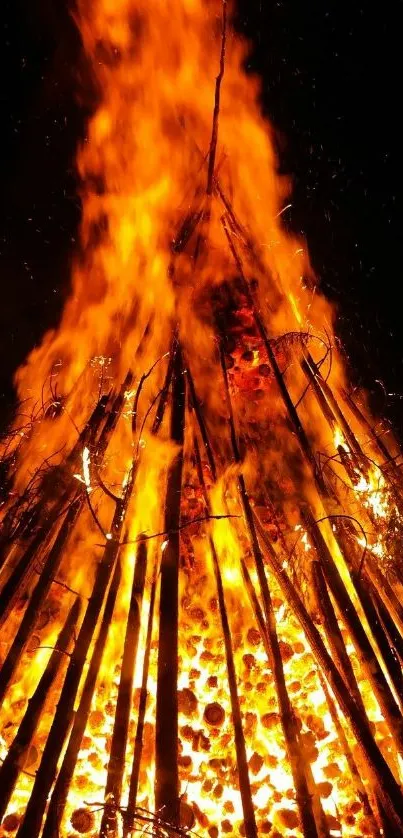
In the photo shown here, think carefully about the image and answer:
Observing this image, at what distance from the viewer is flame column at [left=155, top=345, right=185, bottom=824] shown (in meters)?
2.14

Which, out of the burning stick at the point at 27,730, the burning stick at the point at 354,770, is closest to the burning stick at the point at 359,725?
the burning stick at the point at 354,770

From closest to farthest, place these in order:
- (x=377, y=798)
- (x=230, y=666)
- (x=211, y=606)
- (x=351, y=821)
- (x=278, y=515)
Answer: (x=377, y=798) < (x=351, y=821) < (x=230, y=666) < (x=211, y=606) < (x=278, y=515)

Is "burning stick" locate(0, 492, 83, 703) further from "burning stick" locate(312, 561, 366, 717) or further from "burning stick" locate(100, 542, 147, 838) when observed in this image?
"burning stick" locate(312, 561, 366, 717)

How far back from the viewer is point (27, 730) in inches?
90.7

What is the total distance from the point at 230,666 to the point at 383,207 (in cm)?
868

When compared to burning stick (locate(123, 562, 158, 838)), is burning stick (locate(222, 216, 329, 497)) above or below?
above

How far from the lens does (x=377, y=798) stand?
2.09 m

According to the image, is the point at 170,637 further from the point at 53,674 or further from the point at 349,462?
the point at 349,462

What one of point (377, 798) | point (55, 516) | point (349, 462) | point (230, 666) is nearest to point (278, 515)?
point (349, 462)

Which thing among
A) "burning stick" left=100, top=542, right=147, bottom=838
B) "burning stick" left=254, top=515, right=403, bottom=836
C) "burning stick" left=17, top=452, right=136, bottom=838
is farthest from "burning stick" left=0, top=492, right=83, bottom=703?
"burning stick" left=254, top=515, right=403, bottom=836

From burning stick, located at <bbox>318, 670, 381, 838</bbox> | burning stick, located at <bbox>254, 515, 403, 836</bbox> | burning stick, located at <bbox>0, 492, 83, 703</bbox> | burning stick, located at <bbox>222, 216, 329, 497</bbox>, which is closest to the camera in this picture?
burning stick, located at <bbox>254, 515, 403, 836</bbox>

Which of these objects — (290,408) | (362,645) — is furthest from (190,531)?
(362,645)

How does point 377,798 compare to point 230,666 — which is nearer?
point 377,798

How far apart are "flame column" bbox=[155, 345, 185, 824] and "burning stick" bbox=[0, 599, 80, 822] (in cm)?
50
